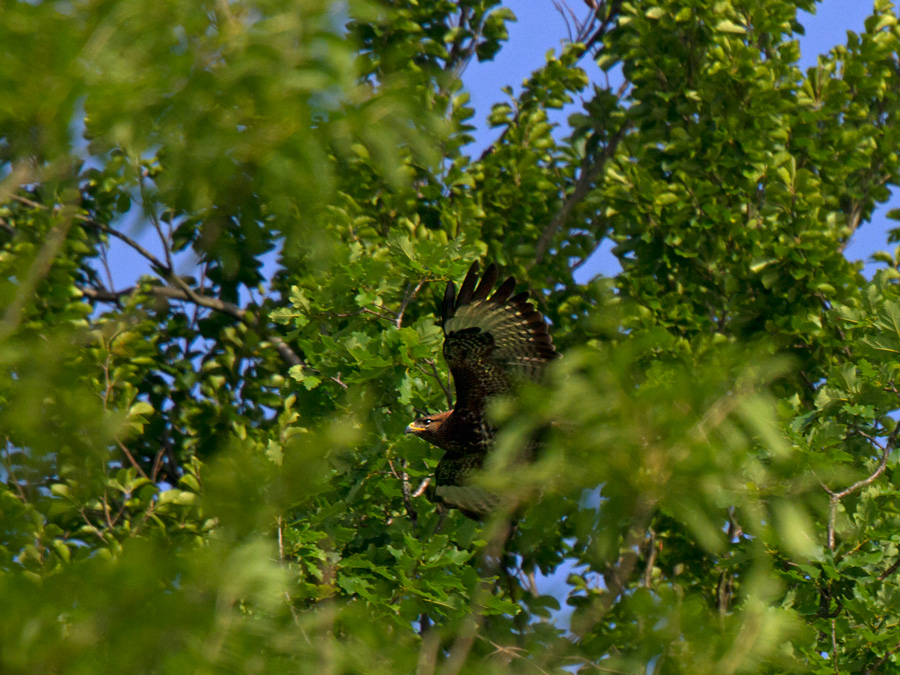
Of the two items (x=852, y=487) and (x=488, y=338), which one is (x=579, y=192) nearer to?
(x=488, y=338)

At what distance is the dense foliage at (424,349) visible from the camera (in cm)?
175

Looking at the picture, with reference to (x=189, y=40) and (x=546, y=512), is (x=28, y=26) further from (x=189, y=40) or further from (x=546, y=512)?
(x=546, y=512)

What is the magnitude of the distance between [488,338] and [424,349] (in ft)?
1.43

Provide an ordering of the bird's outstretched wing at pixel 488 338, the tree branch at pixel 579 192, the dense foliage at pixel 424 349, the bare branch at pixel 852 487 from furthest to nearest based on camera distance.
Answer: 1. the tree branch at pixel 579 192
2. the bird's outstretched wing at pixel 488 338
3. the bare branch at pixel 852 487
4. the dense foliage at pixel 424 349

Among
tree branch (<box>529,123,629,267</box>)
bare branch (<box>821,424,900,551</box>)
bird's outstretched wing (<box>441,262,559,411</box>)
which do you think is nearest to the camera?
bare branch (<box>821,424,900,551</box>)

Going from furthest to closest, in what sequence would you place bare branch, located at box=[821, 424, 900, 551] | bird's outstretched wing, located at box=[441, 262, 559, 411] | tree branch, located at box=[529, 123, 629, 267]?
1. tree branch, located at box=[529, 123, 629, 267]
2. bird's outstretched wing, located at box=[441, 262, 559, 411]
3. bare branch, located at box=[821, 424, 900, 551]

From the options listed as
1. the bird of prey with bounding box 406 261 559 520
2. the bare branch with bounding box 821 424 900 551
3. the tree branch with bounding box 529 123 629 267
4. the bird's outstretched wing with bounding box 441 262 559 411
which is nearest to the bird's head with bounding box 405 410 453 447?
the bird of prey with bounding box 406 261 559 520

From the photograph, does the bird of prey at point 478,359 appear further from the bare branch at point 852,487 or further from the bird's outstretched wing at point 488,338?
the bare branch at point 852,487

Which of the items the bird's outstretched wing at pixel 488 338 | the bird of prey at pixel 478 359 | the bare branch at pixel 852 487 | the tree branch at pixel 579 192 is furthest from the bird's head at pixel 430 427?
the tree branch at pixel 579 192

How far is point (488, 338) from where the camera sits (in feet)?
18.1

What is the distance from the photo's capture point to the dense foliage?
175 cm

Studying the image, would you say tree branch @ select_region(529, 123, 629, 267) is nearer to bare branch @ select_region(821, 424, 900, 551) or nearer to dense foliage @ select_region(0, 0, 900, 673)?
dense foliage @ select_region(0, 0, 900, 673)

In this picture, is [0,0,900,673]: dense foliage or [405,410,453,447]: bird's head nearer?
[0,0,900,673]: dense foliage

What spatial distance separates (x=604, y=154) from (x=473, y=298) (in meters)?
3.99
